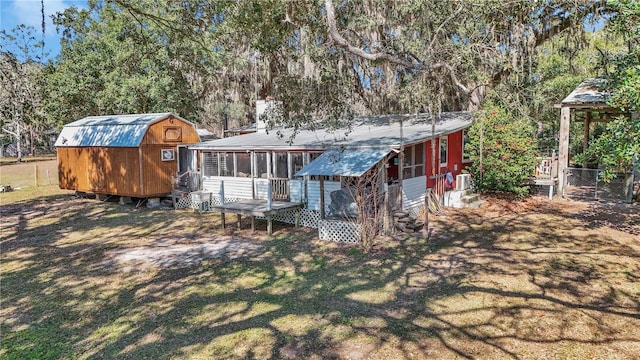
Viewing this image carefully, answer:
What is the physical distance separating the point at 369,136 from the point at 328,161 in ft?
7.63

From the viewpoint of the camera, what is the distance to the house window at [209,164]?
15758mm

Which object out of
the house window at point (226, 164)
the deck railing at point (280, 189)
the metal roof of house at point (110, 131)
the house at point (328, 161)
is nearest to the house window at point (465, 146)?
the house at point (328, 161)

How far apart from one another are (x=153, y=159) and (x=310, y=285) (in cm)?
1069

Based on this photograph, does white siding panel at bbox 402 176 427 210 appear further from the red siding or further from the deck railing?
the deck railing

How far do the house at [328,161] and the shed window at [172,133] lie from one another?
99 centimetres

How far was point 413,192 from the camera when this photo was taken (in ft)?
40.9

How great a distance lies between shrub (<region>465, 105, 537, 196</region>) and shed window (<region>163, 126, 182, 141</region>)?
11408 mm

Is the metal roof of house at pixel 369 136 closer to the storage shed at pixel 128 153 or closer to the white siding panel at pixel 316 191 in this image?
the white siding panel at pixel 316 191

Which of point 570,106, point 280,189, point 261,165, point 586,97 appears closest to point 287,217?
point 280,189

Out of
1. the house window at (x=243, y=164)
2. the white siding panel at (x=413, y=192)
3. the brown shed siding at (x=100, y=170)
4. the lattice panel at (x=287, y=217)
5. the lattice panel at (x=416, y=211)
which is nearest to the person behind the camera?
the white siding panel at (x=413, y=192)

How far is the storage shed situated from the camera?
51.0 ft

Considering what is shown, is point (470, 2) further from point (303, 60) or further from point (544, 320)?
point (544, 320)

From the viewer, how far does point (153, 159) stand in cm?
1579

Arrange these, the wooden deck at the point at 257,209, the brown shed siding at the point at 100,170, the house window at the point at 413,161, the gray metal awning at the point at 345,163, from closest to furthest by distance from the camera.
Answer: the gray metal awning at the point at 345,163
the wooden deck at the point at 257,209
the house window at the point at 413,161
the brown shed siding at the point at 100,170
